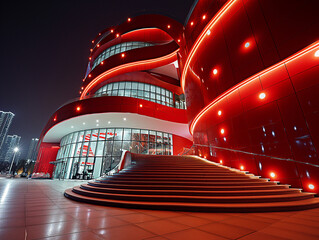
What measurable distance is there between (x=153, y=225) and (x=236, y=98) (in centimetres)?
922

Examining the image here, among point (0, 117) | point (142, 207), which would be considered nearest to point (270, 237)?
point (142, 207)

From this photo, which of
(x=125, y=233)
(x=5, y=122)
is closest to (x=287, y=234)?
(x=125, y=233)

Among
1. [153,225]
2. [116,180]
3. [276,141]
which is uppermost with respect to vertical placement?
[276,141]

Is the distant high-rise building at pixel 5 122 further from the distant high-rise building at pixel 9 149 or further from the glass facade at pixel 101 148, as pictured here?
the glass facade at pixel 101 148

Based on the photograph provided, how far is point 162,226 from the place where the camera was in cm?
322

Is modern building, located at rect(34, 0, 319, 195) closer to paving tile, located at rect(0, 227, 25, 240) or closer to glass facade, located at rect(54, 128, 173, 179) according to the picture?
glass facade, located at rect(54, 128, 173, 179)

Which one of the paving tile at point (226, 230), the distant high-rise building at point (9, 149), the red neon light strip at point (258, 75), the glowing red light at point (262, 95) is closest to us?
the paving tile at point (226, 230)

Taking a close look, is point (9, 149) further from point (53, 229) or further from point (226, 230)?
point (226, 230)

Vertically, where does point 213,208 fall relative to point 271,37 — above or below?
below

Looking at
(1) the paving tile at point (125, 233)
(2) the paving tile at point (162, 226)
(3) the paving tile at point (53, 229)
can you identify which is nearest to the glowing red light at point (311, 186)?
(2) the paving tile at point (162, 226)

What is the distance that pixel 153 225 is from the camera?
3.28 metres

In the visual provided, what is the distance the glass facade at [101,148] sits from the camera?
1959 centimetres

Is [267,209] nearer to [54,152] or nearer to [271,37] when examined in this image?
[271,37]

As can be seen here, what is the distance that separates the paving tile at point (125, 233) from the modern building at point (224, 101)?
725 cm
